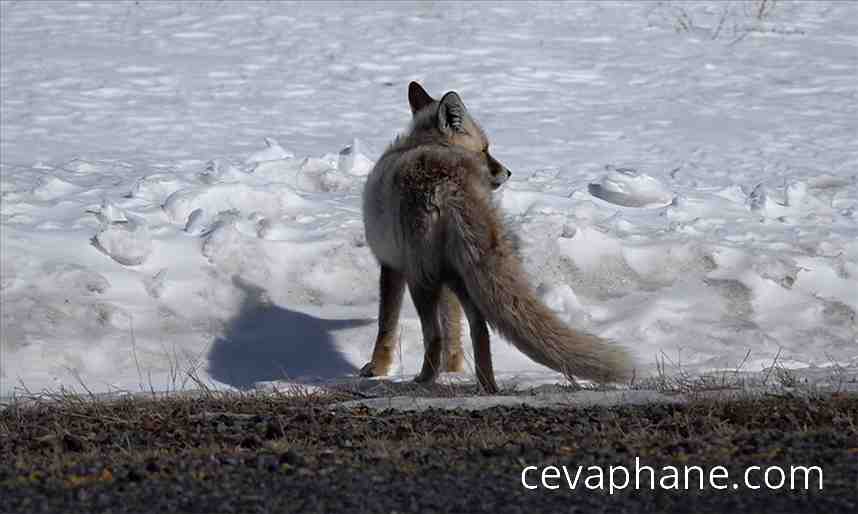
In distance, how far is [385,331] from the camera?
308 inches

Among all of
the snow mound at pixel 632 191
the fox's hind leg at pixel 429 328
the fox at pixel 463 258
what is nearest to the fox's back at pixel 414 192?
the fox at pixel 463 258

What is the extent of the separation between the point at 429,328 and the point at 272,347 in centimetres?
165

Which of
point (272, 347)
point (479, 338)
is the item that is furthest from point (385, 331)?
point (479, 338)

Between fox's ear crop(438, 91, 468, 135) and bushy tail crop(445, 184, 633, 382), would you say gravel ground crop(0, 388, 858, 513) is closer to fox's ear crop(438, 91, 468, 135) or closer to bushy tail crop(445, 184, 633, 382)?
bushy tail crop(445, 184, 633, 382)

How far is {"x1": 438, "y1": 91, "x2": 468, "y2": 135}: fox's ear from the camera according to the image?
759cm

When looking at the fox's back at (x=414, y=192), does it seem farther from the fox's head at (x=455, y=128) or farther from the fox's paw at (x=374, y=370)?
the fox's paw at (x=374, y=370)

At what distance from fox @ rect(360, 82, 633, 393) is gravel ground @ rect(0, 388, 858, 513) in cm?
56

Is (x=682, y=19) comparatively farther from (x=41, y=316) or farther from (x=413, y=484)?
(x=413, y=484)

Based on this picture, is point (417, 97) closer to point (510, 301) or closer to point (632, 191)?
point (510, 301)

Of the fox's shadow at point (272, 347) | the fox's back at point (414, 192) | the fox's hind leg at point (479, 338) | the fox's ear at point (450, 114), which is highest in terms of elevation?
the fox's ear at point (450, 114)

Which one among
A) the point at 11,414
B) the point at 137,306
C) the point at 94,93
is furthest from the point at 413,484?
the point at 94,93

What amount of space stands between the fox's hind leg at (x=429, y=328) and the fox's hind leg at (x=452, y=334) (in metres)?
0.43

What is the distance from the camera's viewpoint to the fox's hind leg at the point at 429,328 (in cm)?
692

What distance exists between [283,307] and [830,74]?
27.2ft
